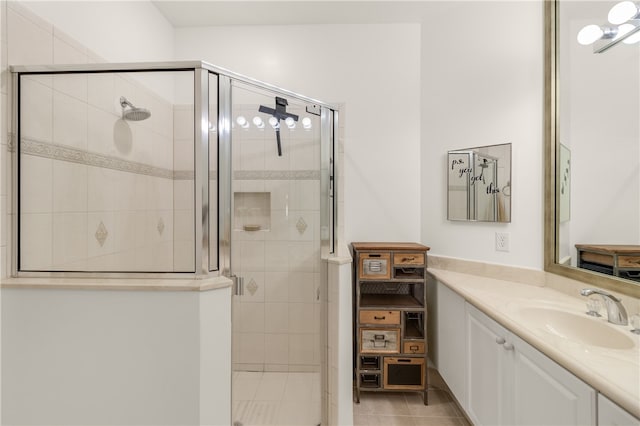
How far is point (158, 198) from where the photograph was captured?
1.34 metres

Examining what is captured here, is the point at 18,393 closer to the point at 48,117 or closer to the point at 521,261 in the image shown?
the point at 48,117

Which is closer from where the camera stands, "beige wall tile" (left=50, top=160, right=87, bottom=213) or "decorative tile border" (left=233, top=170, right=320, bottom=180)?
"beige wall tile" (left=50, top=160, right=87, bottom=213)

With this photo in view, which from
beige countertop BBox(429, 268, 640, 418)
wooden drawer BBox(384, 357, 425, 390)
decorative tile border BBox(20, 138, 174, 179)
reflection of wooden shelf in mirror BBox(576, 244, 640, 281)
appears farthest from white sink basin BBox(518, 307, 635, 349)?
decorative tile border BBox(20, 138, 174, 179)

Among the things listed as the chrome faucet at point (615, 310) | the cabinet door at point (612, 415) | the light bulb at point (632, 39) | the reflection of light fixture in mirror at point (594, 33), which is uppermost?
the reflection of light fixture in mirror at point (594, 33)

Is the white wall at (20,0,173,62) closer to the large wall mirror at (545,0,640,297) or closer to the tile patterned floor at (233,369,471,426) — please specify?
the tile patterned floor at (233,369,471,426)

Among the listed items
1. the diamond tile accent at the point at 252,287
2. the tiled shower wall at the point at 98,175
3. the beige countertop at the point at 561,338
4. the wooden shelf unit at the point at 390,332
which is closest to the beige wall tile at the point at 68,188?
the tiled shower wall at the point at 98,175

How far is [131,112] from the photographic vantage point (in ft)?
4.46

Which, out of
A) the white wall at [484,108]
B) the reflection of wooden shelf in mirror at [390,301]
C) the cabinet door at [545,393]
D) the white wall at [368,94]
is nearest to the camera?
the cabinet door at [545,393]

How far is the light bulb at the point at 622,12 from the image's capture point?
1.31m

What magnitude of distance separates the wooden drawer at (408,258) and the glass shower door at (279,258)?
0.62 meters

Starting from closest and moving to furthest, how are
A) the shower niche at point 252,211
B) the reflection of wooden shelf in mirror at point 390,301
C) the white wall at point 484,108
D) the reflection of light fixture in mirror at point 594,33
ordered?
the reflection of light fixture in mirror at point 594,33
the shower niche at point 252,211
the white wall at point 484,108
the reflection of wooden shelf in mirror at point 390,301

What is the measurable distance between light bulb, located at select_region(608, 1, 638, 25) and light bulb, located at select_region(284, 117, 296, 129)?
1.61 m

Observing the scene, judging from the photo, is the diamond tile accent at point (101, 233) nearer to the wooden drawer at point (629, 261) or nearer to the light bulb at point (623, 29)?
the wooden drawer at point (629, 261)

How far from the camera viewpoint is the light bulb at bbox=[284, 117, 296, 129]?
1.78m
